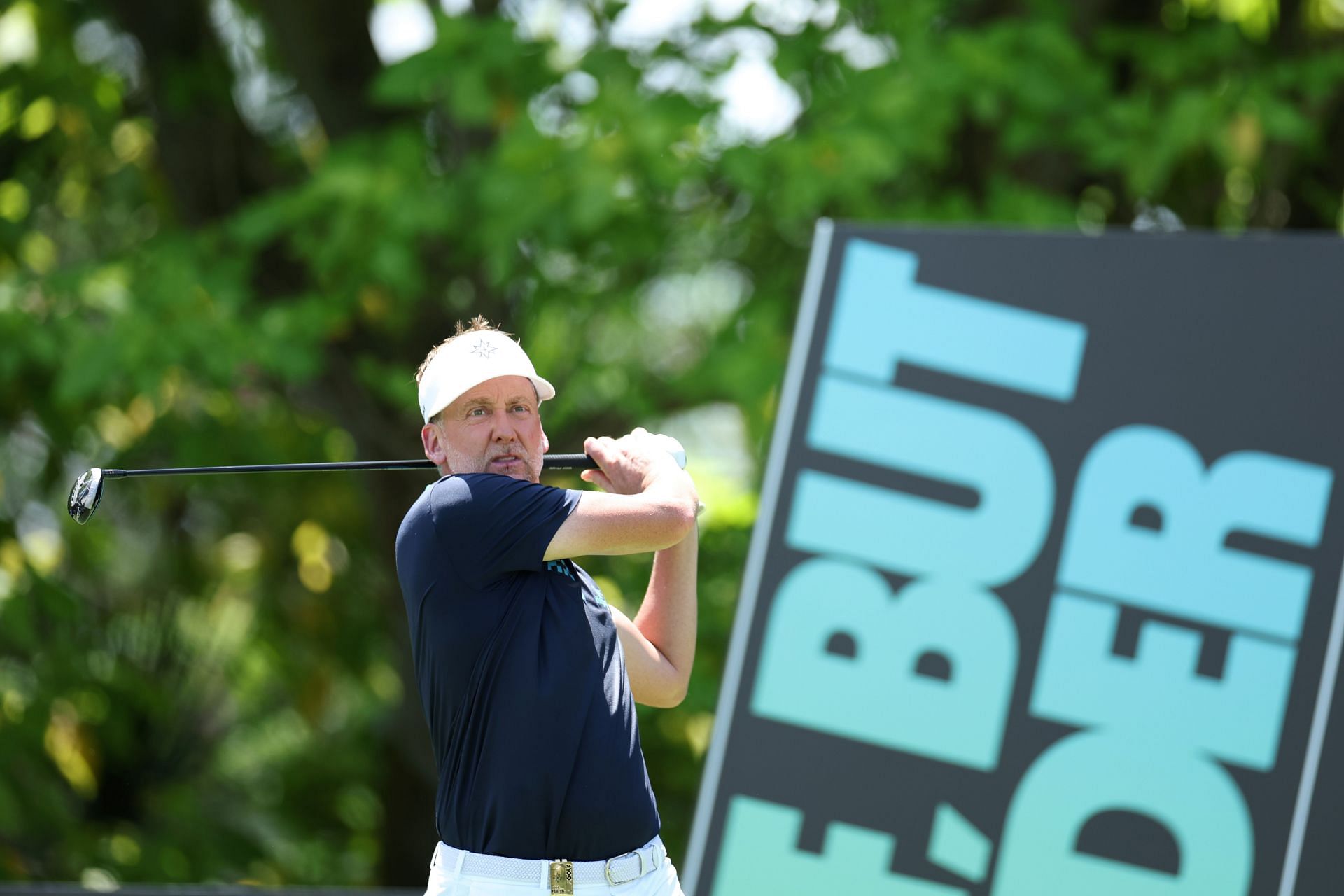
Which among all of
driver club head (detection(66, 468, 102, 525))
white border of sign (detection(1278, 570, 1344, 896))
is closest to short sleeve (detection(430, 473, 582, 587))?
driver club head (detection(66, 468, 102, 525))

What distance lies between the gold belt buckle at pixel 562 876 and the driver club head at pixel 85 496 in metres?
1.03

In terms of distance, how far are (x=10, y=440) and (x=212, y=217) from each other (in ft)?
6.51

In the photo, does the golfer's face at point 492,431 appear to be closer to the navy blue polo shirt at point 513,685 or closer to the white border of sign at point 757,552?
the navy blue polo shirt at point 513,685

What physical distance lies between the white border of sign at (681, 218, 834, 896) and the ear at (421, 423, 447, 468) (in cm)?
240

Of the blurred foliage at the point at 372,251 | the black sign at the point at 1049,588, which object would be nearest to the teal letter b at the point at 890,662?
the black sign at the point at 1049,588

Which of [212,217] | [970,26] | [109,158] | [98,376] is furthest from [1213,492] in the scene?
[109,158]

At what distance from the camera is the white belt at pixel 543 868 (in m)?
2.12

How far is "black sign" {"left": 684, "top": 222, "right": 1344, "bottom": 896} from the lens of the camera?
449cm

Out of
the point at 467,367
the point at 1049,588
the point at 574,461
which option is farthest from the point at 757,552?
the point at 467,367

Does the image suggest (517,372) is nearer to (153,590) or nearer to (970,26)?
(970,26)

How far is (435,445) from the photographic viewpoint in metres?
2.38

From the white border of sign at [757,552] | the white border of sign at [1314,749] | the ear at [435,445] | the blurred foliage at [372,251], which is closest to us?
the ear at [435,445]

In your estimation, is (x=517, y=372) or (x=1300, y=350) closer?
(x=517, y=372)

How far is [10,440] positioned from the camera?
26.7ft
